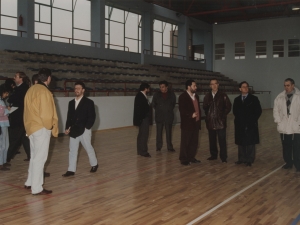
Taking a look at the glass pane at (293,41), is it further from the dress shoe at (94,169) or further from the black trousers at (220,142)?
the dress shoe at (94,169)

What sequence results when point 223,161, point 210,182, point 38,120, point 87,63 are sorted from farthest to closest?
point 87,63
point 223,161
point 210,182
point 38,120

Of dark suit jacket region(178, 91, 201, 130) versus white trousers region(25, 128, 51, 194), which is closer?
white trousers region(25, 128, 51, 194)

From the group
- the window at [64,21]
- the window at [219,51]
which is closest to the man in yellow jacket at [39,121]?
the window at [64,21]

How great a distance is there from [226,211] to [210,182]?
134 cm

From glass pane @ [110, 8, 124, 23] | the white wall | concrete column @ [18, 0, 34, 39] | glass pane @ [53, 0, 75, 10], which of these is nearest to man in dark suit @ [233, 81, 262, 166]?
concrete column @ [18, 0, 34, 39]

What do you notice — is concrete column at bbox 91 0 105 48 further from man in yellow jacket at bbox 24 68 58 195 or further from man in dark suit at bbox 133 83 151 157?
man in yellow jacket at bbox 24 68 58 195

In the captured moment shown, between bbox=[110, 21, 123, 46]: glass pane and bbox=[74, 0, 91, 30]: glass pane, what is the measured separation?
1.75 meters

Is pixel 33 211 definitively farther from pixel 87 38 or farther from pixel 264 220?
pixel 87 38

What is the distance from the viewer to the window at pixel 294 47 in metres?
23.8

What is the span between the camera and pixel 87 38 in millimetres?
18984

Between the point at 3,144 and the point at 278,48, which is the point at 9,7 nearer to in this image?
the point at 3,144

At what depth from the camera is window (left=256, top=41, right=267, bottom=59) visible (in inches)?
983

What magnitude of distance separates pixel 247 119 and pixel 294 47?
19701 mm

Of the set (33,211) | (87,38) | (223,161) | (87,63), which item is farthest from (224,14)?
(33,211)
